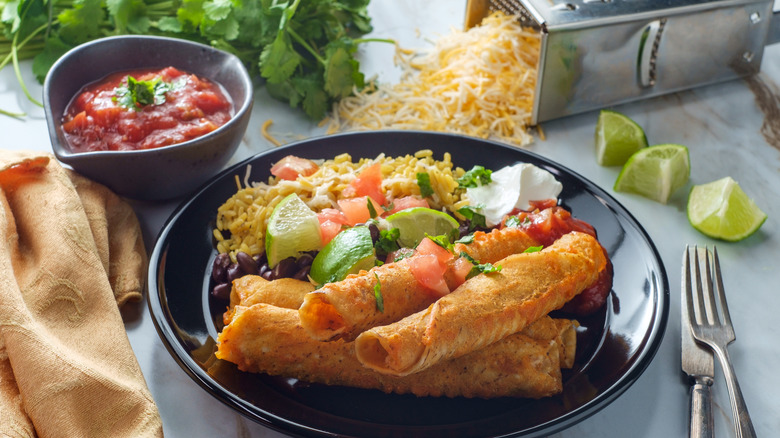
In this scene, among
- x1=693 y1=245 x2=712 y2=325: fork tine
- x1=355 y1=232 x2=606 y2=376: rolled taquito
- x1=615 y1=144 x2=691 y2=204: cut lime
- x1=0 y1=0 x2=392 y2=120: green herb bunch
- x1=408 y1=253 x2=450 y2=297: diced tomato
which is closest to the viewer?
x1=355 y1=232 x2=606 y2=376: rolled taquito

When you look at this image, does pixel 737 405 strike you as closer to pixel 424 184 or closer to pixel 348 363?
pixel 348 363

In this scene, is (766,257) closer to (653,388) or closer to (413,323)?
(653,388)

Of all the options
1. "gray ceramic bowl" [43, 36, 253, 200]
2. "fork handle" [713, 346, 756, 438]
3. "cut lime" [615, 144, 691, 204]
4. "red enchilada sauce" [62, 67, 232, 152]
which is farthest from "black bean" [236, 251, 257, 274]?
"cut lime" [615, 144, 691, 204]

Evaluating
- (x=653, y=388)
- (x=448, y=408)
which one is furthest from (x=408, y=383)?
(x=653, y=388)

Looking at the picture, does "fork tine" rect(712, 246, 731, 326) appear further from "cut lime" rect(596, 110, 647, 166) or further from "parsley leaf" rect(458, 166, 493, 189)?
"parsley leaf" rect(458, 166, 493, 189)

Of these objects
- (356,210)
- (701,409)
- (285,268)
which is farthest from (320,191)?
(701,409)

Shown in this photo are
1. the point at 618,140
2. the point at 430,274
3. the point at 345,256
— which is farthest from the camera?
the point at 618,140

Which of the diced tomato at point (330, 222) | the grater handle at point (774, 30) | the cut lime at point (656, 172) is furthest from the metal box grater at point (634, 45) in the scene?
the diced tomato at point (330, 222)
